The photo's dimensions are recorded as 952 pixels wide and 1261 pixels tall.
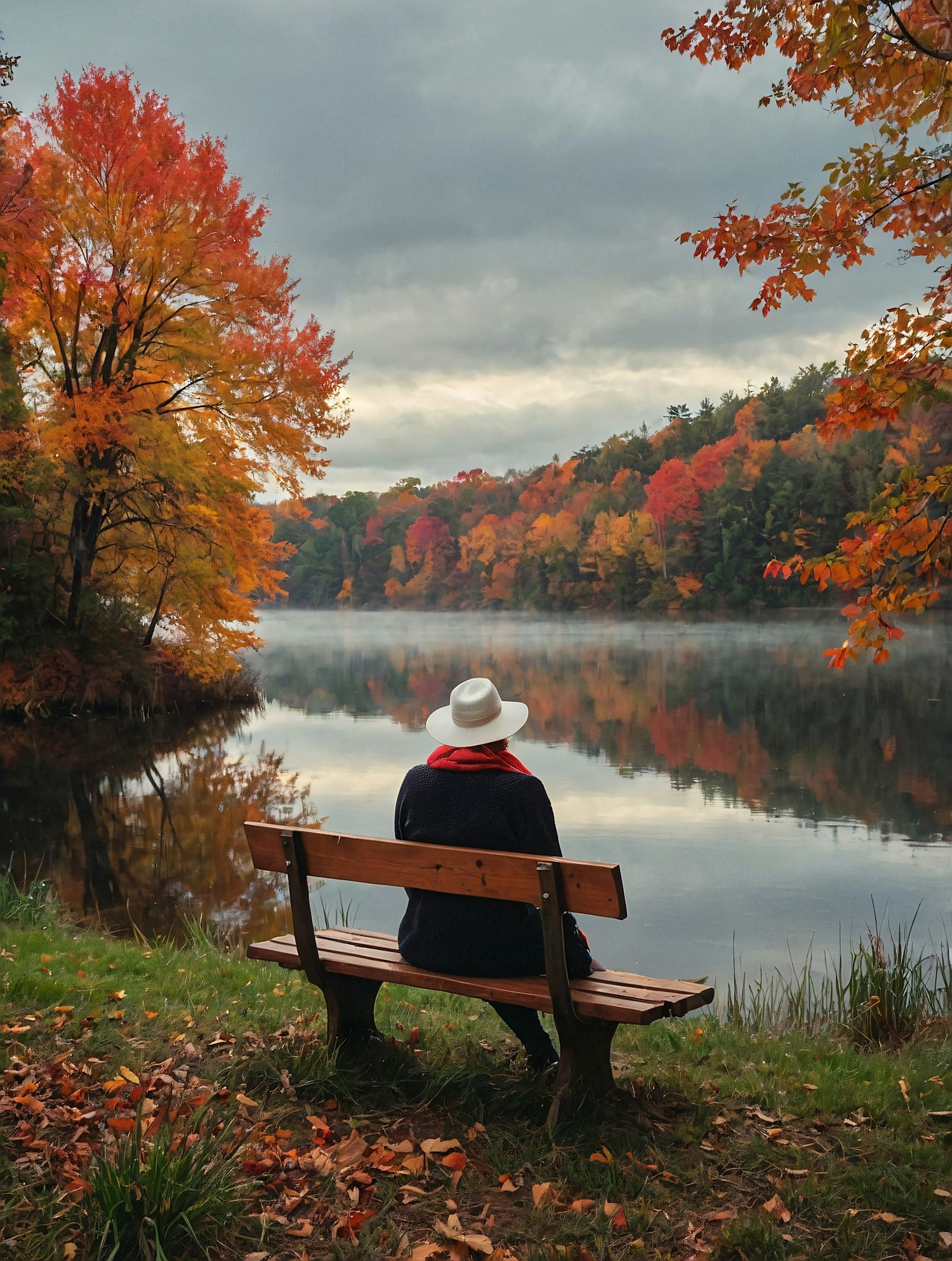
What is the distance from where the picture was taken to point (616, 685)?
82.4ft

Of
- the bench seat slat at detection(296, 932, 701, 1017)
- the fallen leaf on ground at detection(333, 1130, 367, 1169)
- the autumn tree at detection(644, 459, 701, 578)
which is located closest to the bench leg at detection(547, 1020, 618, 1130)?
the bench seat slat at detection(296, 932, 701, 1017)

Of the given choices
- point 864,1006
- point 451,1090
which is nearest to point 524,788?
point 451,1090

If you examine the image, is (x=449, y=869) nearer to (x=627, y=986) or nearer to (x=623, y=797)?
(x=627, y=986)

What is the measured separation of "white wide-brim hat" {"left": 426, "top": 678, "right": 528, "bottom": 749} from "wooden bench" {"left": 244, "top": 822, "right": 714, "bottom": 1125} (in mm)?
375

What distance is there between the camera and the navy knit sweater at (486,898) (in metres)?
3.46

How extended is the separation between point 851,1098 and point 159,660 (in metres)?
18.5

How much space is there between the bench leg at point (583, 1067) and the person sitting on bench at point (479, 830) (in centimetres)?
19

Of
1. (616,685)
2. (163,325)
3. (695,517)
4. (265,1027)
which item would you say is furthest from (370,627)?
(265,1027)

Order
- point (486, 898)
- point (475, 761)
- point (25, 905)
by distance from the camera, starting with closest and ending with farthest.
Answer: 1. point (486, 898)
2. point (475, 761)
3. point (25, 905)

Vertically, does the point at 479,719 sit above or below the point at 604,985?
above

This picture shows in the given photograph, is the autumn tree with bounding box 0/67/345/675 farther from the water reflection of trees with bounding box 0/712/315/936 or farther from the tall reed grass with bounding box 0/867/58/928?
the tall reed grass with bounding box 0/867/58/928

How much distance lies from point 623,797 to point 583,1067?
9342 mm

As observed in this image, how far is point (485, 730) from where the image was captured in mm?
3570

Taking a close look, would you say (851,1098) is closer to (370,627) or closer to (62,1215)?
(62,1215)
